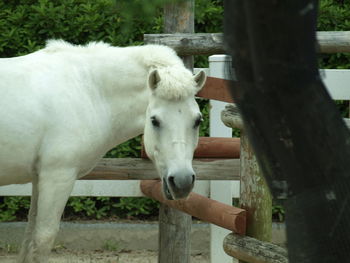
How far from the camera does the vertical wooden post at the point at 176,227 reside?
4121mm

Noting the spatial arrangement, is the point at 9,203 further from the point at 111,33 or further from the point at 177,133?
the point at 177,133

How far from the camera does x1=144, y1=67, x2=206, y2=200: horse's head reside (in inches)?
131

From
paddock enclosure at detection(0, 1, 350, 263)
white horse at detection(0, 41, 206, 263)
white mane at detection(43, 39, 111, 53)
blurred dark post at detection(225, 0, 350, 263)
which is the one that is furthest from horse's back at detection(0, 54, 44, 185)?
blurred dark post at detection(225, 0, 350, 263)

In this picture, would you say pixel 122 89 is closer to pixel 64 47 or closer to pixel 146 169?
pixel 64 47

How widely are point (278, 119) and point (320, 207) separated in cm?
18

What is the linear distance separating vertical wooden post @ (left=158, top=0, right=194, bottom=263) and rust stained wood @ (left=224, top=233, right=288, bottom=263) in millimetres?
896

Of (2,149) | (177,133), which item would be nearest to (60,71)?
(2,149)

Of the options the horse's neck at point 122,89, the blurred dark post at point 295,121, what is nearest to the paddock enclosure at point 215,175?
the horse's neck at point 122,89

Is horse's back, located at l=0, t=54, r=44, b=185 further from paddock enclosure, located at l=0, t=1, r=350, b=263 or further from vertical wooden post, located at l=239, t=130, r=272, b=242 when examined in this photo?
vertical wooden post, located at l=239, t=130, r=272, b=242

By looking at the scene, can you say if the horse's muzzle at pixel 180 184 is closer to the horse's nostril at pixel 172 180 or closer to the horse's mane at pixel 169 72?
the horse's nostril at pixel 172 180

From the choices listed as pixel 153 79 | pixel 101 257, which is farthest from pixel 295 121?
pixel 101 257

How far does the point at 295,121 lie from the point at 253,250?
79.4 inches

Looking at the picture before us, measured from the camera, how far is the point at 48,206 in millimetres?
3578

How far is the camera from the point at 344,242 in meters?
1.18
